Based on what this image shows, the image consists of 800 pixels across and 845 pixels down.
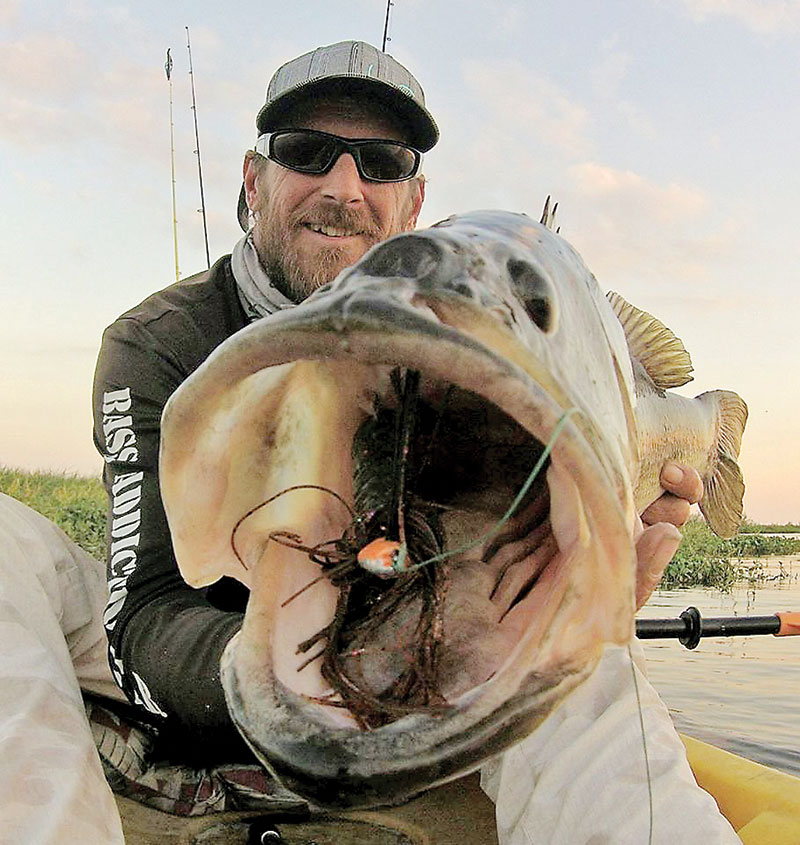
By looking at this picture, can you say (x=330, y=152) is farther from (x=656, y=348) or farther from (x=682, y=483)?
(x=682, y=483)

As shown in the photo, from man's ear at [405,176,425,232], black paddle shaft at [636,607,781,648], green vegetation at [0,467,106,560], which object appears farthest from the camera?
green vegetation at [0,467,106,560]

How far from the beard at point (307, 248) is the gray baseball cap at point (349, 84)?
393 millimetres

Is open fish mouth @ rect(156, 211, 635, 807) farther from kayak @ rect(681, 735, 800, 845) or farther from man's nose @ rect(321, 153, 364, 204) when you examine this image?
man's nose @ rect(321, 153, 364, 204)

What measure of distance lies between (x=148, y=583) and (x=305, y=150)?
1.64 m

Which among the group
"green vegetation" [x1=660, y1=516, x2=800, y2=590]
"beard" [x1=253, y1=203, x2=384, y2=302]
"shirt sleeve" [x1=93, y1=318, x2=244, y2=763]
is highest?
"beard" [x1=253, y1=203, x2=384, y2=302]

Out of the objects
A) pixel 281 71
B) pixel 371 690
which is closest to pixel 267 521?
pixel 371 690

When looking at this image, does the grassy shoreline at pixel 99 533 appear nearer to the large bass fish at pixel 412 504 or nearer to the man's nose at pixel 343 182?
the man's nose at pixel 343 182

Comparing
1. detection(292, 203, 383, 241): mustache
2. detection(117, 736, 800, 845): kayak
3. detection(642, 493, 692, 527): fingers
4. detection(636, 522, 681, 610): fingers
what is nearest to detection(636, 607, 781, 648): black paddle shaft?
detection(642, 493, 692, 527): fingers

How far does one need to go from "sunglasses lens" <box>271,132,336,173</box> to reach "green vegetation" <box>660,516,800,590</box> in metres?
5.87

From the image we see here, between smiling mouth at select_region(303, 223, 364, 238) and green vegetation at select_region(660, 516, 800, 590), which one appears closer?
smiling mouth at select_region(303, 223, 364, 238)

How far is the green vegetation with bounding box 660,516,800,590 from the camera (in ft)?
36.0

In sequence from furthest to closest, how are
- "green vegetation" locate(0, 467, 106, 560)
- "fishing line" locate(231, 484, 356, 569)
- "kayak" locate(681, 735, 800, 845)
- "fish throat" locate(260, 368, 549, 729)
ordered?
"green vegetation" locate(0, 467, 106, 560) < "kayak" locate(681, 735, 800, 845) < "fishing line" locate(231, 484, 356, 569) < "fish throat" locate(260, 368, 549, 729)

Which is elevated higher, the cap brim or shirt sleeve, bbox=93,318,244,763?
the cap brim

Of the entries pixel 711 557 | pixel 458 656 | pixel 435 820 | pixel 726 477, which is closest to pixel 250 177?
pixel 726 477
